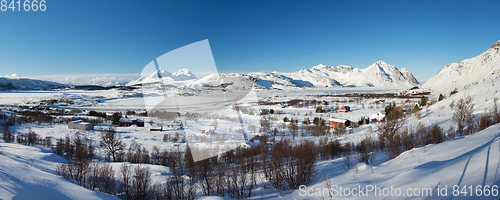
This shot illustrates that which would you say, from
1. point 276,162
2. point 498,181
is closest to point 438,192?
point 498,181

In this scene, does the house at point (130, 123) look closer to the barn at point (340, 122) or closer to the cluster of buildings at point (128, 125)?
the cluster of buildings at point (128, 125)

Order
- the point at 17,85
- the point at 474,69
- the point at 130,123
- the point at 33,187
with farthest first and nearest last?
the point at 17,85, the point at 474,69, the point at 130,123, the point at 33,187

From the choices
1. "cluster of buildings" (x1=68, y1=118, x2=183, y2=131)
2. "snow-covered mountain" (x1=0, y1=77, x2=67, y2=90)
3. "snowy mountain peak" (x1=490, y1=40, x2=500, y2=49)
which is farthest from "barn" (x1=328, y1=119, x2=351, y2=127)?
"snow-covered mountain" (x1=0, y1=77, x2=67, y2=90)

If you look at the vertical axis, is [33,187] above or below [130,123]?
above

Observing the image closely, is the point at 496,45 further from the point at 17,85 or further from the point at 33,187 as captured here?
the point at 17,85

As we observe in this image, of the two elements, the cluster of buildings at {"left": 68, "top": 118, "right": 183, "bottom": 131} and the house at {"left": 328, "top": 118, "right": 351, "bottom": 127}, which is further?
the house at {"left": 328, "top": 118, "right": 351, "bottom": 127}

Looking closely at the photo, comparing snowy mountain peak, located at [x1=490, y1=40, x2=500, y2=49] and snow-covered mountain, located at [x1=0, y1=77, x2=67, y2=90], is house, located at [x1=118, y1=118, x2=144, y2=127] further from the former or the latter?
snow-covered mountain, located at [x1=0, y1=77, x2=67, y2=90]

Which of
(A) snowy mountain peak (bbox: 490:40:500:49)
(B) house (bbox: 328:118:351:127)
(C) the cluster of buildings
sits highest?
(A) snowy mountain peak (bbox: 490:40:500:49)

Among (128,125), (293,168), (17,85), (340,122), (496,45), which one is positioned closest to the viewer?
(293,168)

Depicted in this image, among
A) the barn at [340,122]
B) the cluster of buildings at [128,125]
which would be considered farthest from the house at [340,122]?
the cluster of buildings at [128,125]

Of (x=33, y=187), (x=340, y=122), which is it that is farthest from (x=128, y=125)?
(x=340, y=122)

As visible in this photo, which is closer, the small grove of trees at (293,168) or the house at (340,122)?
the small grove of trees at (293,168)
